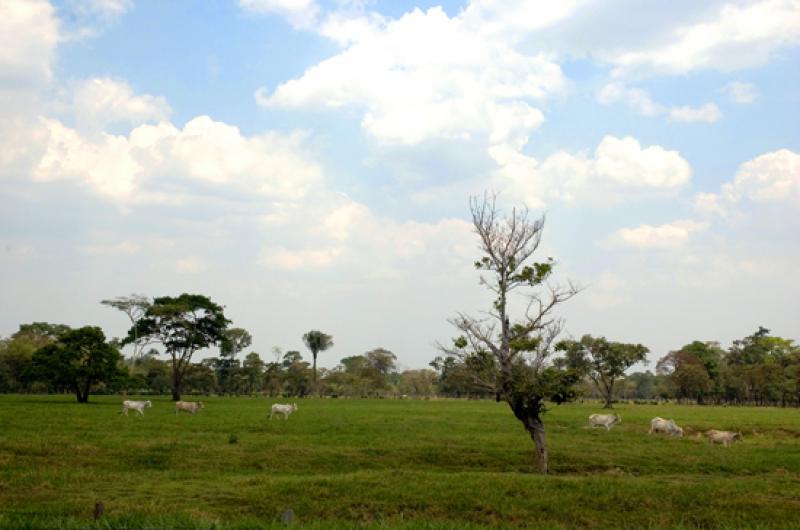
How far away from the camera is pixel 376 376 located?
133750 mm

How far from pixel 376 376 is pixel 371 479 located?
382 ft

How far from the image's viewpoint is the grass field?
1519 cm

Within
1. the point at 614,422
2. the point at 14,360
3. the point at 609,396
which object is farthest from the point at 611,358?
the point at 14,360

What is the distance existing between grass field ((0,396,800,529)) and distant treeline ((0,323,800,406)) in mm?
56640

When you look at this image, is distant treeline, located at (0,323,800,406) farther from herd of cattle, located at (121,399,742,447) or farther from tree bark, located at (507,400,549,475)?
tree bark, located at (507,400,549,475)

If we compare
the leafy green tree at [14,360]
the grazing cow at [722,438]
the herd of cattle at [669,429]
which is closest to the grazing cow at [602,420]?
the herd of cattle at [669,429]

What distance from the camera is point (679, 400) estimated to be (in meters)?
133

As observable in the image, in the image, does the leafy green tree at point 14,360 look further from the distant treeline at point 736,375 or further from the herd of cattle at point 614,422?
the distant treeline at point 736,375

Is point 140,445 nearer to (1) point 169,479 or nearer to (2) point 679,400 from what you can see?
(1) point 169,479

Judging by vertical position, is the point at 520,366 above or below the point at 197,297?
below

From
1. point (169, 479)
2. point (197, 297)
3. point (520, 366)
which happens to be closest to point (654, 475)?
point (520, 366)

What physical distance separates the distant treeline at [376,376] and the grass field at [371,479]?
56640 millimetres

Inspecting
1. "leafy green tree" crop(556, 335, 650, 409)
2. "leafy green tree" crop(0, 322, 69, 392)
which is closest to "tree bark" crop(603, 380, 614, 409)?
"leafy green tree" crop(556, 335, 650, 409)

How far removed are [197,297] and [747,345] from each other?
129052 millimetres
